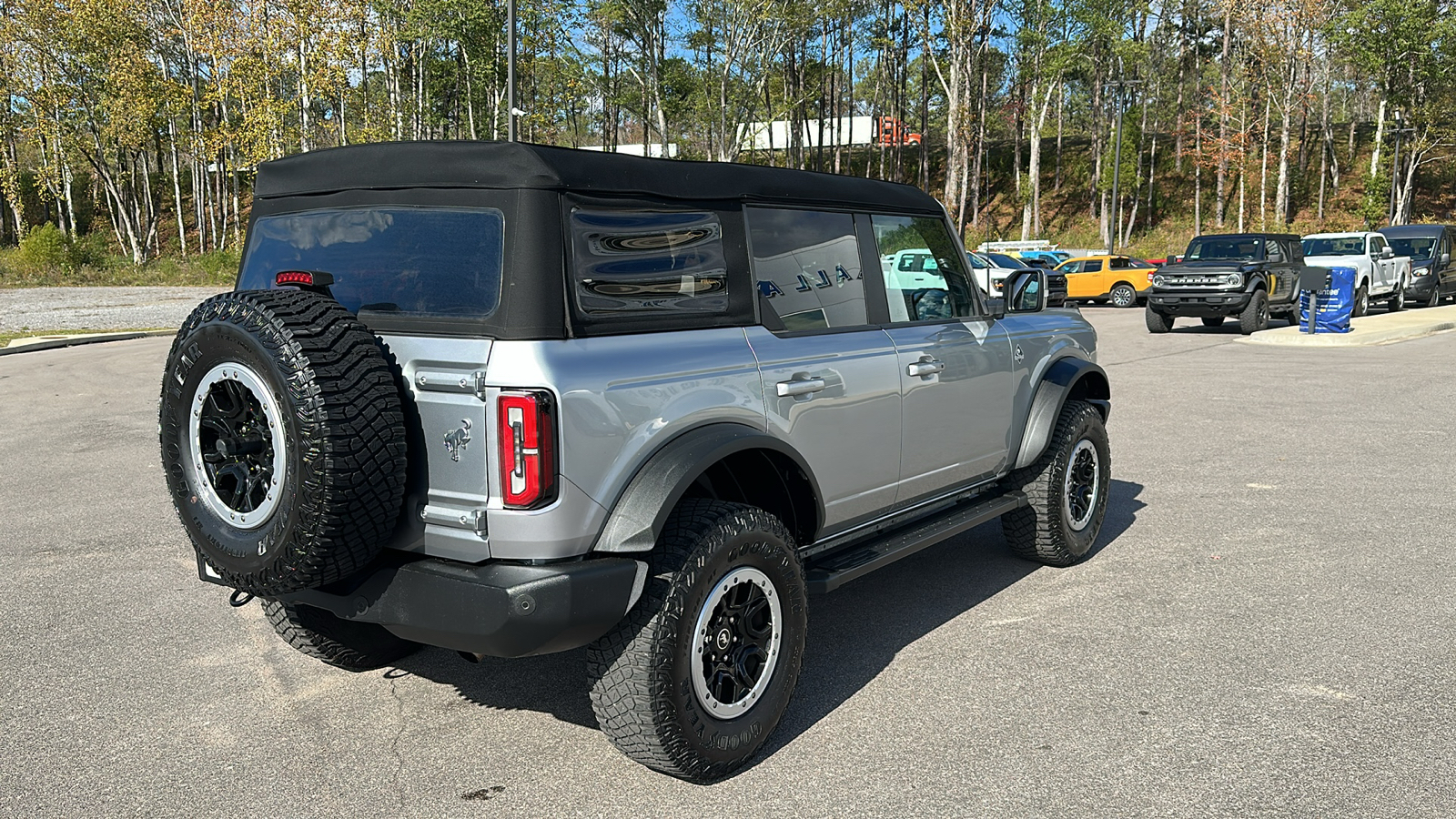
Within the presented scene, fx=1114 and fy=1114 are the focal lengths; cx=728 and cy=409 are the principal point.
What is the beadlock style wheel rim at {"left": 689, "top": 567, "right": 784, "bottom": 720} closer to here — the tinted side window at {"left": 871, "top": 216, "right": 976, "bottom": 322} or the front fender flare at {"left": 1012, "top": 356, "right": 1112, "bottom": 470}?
the tinted side window at {"left": 871, "top": 216, "right": 976, "bottom": 322}

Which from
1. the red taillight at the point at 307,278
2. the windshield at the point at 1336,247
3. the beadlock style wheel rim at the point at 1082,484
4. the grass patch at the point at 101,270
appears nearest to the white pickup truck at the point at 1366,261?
the windshield at the point at 1336,247

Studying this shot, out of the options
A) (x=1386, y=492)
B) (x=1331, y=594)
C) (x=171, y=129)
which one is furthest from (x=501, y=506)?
(x=171, y=129)

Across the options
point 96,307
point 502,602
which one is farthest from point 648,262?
point 96,307

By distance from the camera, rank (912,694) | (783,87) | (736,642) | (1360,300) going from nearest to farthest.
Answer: (736,642) < (912,694) < (1360,300) < (783,87)

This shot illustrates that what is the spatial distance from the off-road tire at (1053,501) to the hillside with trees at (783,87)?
32192 mm

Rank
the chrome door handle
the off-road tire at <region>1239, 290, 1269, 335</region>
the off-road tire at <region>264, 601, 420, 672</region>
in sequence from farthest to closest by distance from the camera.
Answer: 1. the off-road tire at <region>1239, 290, 1269, 335</region>
2. the off-road tire at <region>264, 601, 420, 672</region>
3. the chrome door handle

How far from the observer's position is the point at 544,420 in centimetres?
308

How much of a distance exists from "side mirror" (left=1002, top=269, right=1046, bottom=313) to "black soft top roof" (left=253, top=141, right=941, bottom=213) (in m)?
1.52

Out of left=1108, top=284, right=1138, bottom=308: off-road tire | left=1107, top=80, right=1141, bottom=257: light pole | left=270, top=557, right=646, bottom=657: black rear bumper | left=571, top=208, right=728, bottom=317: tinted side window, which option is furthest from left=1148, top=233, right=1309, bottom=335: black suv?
left=270, top=557, right=646, bottom=657: black rear bumper

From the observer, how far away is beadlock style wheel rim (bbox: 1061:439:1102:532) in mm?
5887

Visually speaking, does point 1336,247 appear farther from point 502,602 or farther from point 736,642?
point 502,602

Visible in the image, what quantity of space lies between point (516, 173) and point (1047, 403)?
3280mm

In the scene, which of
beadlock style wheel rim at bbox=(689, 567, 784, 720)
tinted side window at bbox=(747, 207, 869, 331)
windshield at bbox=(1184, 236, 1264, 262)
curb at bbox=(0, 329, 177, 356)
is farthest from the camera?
windshield at bbox=(1184, 236, 1264, 262)

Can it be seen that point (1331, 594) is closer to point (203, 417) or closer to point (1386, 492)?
point (1386, 492)
